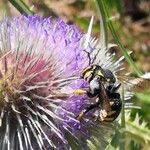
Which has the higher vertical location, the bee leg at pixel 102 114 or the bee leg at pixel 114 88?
the bee leg at pixel 114 88

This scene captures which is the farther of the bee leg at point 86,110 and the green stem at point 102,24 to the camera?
the green stem at point 102,24

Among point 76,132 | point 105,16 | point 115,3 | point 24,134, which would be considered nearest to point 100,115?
point 76,132

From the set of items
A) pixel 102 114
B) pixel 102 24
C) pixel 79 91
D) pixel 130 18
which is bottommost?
pixel 102 114

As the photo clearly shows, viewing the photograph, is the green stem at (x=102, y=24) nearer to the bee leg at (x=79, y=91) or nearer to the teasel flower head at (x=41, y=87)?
the teasel flower head at (x=41, y=87)

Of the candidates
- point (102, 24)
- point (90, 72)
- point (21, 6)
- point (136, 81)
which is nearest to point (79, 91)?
point (90, 72)

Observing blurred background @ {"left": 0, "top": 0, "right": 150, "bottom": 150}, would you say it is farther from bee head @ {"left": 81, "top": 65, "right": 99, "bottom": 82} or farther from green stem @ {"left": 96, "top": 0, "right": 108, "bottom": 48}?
bee head @ {"left": 81, "top": 65, "right": 99, "bottom": 82}

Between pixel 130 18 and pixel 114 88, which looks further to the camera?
pixel 130 18

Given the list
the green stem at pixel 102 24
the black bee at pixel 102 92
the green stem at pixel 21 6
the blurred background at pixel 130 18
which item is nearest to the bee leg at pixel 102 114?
the black bee at pixel 102 92

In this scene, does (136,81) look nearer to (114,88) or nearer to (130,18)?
(114,88)
